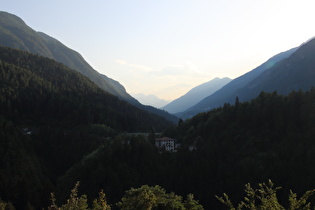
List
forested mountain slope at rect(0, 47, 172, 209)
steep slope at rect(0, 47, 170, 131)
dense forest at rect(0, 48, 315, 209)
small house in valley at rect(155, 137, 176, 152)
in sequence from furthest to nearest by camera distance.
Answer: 1. steep slope at rect(0, 47, 170, 131)
2. small house in valley at rect(155, 137, 176, 152)
3. forested mountain slope at rect(0, 47, 172, 209)
4. dense forest at rect(0, 48, 315, 209)

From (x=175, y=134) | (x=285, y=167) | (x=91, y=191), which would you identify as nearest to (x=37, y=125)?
(x=175, y=134)

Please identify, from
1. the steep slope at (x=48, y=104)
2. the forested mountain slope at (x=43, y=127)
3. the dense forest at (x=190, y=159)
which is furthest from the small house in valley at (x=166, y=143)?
the steep slope at (x=48, y=104)

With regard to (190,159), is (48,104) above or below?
above

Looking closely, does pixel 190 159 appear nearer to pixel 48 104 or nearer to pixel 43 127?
pixel 43 127

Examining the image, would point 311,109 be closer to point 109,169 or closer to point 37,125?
point 109,169

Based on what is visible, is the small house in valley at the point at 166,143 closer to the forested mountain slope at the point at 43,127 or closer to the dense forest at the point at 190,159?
the dense forest at the point at 190,159

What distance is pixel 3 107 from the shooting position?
464 ft

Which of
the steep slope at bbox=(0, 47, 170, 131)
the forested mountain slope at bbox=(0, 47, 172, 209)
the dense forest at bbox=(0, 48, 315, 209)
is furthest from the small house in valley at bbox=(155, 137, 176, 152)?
the steep slope at bbox=(0, 47, 170, 131)

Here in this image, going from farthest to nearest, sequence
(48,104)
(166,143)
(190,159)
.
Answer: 1. (48,104)
2. (166,143)
3. (190,159)

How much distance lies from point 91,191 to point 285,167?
4913cm

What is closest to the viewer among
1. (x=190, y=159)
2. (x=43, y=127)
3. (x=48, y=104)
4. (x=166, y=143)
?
(x=190, y=159)

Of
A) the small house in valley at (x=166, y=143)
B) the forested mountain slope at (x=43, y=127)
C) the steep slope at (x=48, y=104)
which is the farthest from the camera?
the steep slope at (x=48, y=104)

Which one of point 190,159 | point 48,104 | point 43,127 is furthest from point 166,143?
point 48,104

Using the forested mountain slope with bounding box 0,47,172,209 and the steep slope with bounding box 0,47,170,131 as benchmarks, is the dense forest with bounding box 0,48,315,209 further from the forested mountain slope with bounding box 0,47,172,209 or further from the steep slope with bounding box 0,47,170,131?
the steep slope with bounding box 0,47,170,131
